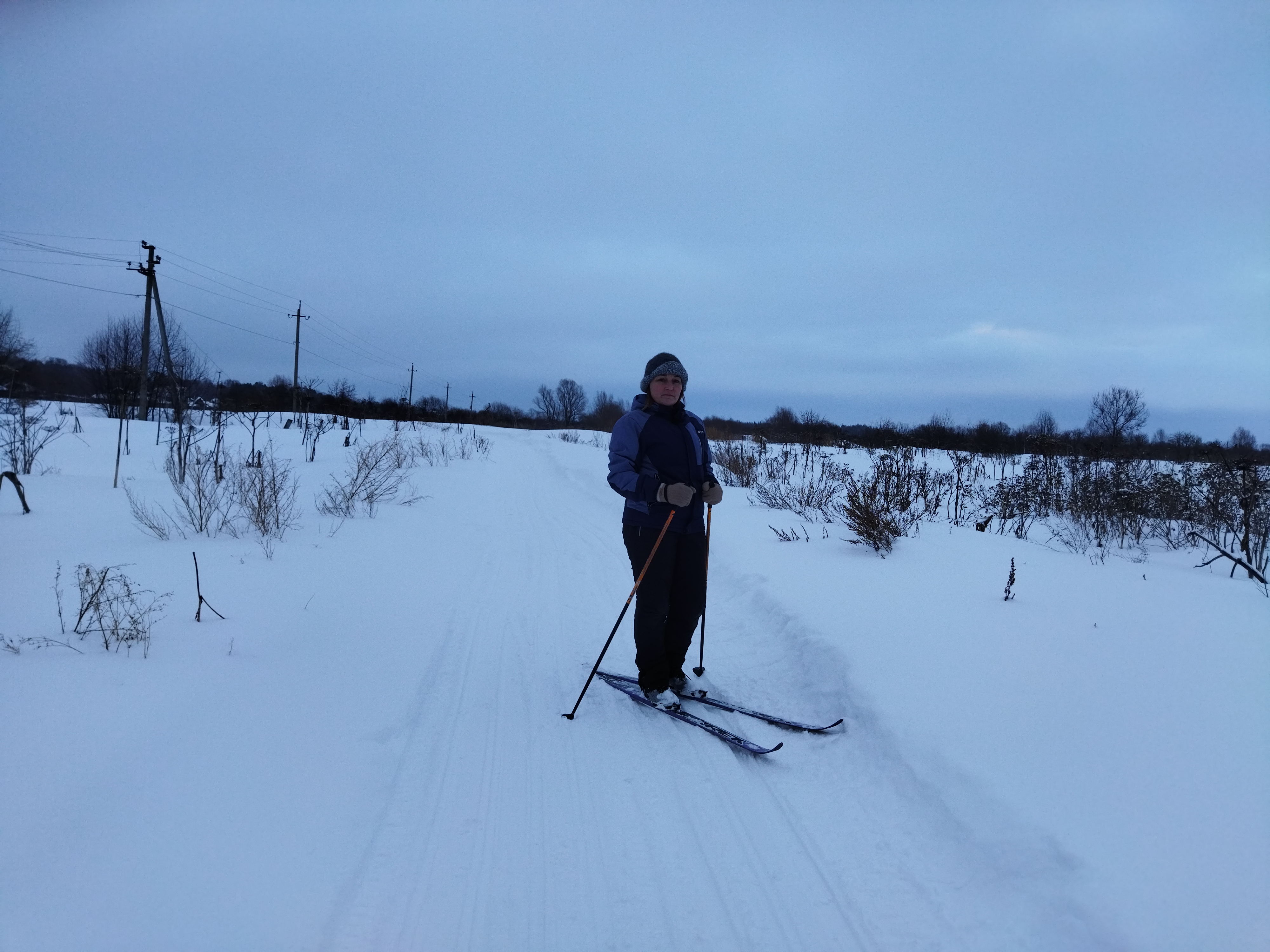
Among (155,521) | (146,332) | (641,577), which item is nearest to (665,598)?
(641,577)

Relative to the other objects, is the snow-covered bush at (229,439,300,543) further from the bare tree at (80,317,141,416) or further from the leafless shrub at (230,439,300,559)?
the bare tree at (80,317,141,416)

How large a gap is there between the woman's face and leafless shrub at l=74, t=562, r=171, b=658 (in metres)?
3.37

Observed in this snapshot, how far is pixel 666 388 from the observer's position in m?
3.57

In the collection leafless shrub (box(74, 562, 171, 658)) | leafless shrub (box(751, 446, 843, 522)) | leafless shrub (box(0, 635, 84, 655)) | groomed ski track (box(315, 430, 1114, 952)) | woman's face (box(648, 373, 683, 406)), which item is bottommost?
groomed ski track (box(315, 430, 1114, 952))

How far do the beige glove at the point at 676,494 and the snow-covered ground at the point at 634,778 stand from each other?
1.31m

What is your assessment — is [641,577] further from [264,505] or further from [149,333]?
[149,333]

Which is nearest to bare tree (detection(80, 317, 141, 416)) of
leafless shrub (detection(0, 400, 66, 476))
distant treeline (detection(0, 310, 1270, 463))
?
distant treeline (detection(0, 310, 1270, 463))

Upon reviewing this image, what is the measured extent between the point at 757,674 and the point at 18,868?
3.65m

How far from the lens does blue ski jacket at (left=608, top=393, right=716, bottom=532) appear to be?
3455mm

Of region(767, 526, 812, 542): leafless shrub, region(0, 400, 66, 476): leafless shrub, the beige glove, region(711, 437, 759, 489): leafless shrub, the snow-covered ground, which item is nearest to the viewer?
the snow-covered ground

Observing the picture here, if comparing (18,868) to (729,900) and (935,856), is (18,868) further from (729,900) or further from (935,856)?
(935,856)

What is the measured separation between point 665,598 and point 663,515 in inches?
20.7

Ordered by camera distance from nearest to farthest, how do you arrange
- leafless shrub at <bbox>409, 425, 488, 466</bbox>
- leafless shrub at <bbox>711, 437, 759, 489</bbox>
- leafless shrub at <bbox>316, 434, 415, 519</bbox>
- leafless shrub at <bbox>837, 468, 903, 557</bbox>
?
leafless shrub at <bbox>837, 468, 903, 557</bbox>, leafless shrub at <bbox>316, 434, 415, 519</bbox>, leafless shrub at <bbox>711, 437, 759, 489</bbox>, leafless shrub at <bbox>409, 425, 488, 466</bbox>

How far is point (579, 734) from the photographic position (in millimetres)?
3270
